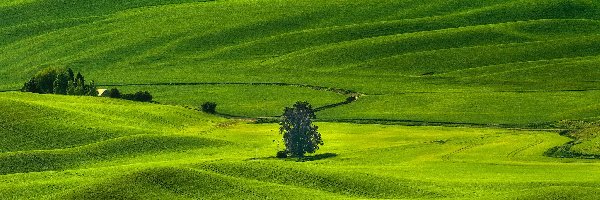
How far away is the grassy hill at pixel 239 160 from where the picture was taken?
266 ft

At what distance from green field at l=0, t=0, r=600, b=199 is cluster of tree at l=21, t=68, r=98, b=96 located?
10.6 m

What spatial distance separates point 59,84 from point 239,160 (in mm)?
62130

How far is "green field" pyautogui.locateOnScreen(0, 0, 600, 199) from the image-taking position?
278ft

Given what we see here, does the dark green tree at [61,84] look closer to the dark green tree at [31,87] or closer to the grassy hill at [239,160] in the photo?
the dark green tree at [31,87]

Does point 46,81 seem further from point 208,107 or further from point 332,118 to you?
point 332,118

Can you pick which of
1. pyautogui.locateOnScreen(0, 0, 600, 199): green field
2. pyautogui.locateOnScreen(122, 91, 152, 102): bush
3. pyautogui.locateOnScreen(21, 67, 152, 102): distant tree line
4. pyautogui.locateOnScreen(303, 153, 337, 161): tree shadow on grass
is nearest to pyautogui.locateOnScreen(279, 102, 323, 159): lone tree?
pyautogui.locateOnScreen(303, 153, 337, 161): tree shadow on grass

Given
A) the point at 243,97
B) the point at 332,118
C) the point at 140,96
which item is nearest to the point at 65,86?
the point at 140,96

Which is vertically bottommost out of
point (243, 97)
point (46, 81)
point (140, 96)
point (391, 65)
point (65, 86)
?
point (243, 97)

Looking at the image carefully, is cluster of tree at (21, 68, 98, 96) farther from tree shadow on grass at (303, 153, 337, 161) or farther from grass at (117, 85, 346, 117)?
tree shadow on grass at (303, 153, 337, 161)

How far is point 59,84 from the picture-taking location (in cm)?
15750

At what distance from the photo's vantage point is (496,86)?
164500 millimetres

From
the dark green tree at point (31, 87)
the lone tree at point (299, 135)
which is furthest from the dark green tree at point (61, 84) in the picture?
the lone tree at point (299, 135)

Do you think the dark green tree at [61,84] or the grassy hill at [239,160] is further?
the dark green tree at [61,84]

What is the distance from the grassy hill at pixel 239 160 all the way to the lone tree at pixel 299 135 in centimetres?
167
